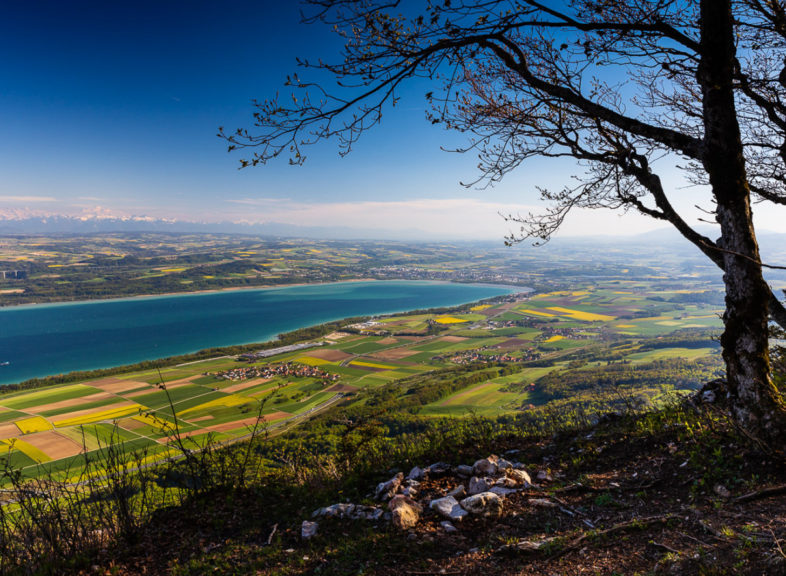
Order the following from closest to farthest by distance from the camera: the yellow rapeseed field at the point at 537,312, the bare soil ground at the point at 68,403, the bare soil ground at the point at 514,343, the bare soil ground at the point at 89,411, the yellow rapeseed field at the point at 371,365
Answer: the bare soil ground at the point at 89,411 < the bare soil ground at the point at 68,403 < the yellow rapeseed field at the point at 371,365 < the bare soil ground at the point at 514,343 < the yellow rapeseed field at the point at 537,312

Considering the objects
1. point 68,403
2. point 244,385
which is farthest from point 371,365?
point 68,403

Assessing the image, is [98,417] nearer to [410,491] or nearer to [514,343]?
[410,491]

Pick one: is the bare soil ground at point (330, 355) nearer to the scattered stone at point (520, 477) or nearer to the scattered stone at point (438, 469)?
the scattered stone at point (438, 469)

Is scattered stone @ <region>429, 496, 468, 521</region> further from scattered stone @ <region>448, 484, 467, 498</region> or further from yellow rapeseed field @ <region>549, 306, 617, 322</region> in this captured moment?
yellow rapeseed field @ <region>549, 306, 617, 322</region>

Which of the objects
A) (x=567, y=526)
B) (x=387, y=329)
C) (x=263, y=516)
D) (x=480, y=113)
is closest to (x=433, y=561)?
(x=567, y=526)

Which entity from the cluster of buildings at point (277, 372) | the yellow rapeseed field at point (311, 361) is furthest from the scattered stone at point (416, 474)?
the yellow rapeseed field at point (311, 361)
